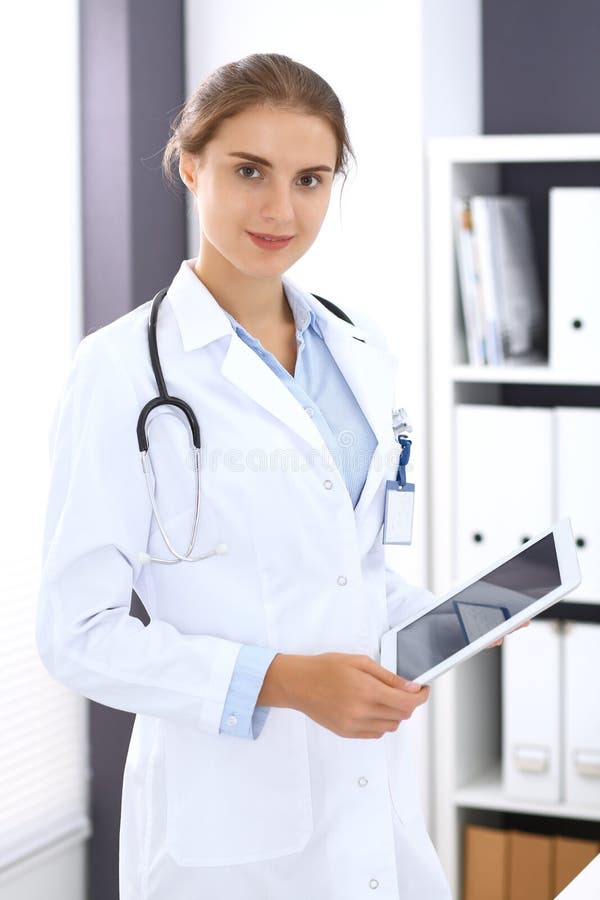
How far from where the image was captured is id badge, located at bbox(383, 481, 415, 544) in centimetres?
132

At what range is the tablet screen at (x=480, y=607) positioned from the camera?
3.71 ft

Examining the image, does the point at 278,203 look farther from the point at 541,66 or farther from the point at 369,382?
the point at 541,66

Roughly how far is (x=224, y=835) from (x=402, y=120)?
138cm

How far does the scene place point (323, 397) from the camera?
1.35 m

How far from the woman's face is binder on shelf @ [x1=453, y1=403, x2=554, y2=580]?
0.99 m

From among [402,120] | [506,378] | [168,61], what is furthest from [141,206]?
[506,378]

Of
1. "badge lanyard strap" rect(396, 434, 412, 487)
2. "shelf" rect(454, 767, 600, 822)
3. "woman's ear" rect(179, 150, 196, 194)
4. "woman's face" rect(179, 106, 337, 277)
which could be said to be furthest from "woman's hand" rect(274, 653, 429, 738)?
"shelf" rect(454, 767, 600, 822)

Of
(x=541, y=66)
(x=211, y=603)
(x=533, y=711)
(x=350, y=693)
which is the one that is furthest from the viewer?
(x=541, y=66)

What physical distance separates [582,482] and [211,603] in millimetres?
1088

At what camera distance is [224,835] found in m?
1.23

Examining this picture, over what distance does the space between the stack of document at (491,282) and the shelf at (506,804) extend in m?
0.84

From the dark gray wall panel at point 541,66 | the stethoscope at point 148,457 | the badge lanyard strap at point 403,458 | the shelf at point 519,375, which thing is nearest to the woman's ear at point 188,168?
the stethoscope at point 148,457

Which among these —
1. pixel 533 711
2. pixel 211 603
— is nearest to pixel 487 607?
pixel 211 603

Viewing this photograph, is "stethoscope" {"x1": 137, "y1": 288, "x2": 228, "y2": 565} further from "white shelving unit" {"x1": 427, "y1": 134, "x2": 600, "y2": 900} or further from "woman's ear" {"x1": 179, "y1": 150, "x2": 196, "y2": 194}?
"white shelving unit" {"x1": 427, "y1": 134, "x2": 600, "y2": 900}
